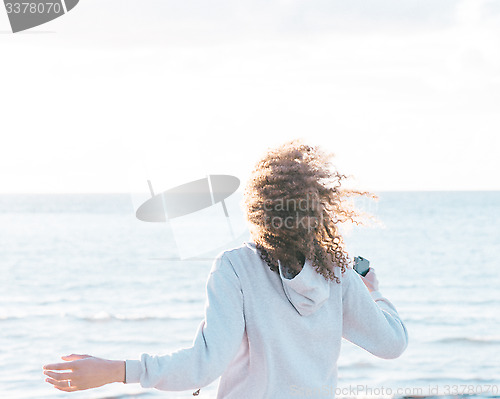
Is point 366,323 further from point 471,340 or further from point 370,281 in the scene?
point 471,340

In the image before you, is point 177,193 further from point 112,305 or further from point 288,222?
point 112,305

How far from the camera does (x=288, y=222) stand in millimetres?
1430

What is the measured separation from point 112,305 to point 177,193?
9978 mm

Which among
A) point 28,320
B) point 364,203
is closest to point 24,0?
point 364,203

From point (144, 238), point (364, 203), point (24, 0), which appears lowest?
point (144, 238)

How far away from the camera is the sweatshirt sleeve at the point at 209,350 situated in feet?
4.30

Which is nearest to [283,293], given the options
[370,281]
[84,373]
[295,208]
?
[295,208]

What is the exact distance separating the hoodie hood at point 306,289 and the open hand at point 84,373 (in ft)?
1.31

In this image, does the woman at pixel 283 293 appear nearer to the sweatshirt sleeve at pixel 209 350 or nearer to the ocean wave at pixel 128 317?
the sweatshirt sleeve at pixel 209 350

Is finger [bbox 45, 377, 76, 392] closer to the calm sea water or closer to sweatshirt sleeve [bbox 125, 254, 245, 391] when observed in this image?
sweatshirt sleeve [bbox 125, 254, 245, 391]

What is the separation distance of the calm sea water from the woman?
168 mm

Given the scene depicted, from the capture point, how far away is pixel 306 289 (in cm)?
141

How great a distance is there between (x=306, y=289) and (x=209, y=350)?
0.25m

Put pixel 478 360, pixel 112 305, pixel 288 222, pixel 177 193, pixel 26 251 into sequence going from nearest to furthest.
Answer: pixel 288 222 → pixel 177 193 → pixel 478 360 → pixel 112 305 → pixel 26 251
